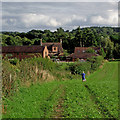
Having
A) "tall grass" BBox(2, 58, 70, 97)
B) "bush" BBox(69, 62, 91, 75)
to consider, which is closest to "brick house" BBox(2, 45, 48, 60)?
"bush" BBox(69, 62, 91, 75)

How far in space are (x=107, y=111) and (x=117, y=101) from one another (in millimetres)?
1676

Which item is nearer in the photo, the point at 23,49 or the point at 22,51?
the point at 22,51

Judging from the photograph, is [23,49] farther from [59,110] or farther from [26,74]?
[59,110]

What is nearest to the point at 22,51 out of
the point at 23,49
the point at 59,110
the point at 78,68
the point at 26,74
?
the point at 23,49

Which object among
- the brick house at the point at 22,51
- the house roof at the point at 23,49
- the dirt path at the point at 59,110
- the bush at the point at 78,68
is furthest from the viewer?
the house roof at the point at 23,49

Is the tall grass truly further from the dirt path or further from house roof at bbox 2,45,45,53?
house roof at bbox 2,45,45,53

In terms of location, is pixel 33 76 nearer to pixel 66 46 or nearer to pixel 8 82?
pixel 8 82

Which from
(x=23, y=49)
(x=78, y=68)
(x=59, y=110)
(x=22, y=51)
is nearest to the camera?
(x=59, y=110)

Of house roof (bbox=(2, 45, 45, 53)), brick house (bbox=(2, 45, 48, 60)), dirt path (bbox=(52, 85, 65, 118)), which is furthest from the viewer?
house roof (bbox=(2, 45, 45, 53))

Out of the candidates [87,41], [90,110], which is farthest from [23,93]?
[87,41]

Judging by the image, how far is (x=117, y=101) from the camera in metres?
9.02

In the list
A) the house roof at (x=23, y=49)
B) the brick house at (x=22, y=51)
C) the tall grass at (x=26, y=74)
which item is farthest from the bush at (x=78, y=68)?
the house roof at (x=23, y=49)

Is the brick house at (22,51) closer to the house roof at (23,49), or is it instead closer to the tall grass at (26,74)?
the house roof at (23,49)

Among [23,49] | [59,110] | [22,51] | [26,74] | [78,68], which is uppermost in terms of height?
[23,49]
